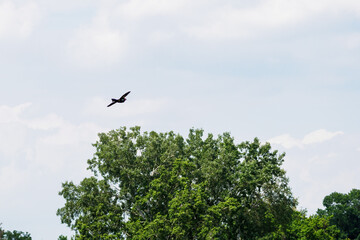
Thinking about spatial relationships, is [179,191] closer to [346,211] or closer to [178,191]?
[178,191]

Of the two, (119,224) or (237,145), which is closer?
(119,224)

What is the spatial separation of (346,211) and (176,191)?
8953cm

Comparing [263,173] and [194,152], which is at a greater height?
[194,152]

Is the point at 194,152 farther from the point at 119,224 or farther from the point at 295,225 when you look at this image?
the point at 295,225

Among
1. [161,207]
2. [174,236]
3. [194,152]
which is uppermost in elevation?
[194,152]

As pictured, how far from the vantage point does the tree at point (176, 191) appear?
49125 mm

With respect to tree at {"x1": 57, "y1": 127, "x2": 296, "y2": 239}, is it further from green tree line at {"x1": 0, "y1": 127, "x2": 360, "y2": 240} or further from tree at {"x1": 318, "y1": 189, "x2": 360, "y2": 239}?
tree at {"x1": 318, "y1": 189, "x2": 360, "y2": 239}

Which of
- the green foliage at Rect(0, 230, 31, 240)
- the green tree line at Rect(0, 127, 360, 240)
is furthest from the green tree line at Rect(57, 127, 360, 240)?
the green foliage at Rect(0, 230, 31, 240)

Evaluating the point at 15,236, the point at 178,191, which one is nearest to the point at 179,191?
the point at 178,191

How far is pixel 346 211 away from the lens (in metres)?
128

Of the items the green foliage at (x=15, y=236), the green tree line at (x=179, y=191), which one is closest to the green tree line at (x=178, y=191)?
the green tree line at (x=179, y=191)

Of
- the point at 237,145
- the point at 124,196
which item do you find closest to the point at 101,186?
the point at 124,196

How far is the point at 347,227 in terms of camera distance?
130m

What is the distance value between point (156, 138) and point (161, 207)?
22.1ft
